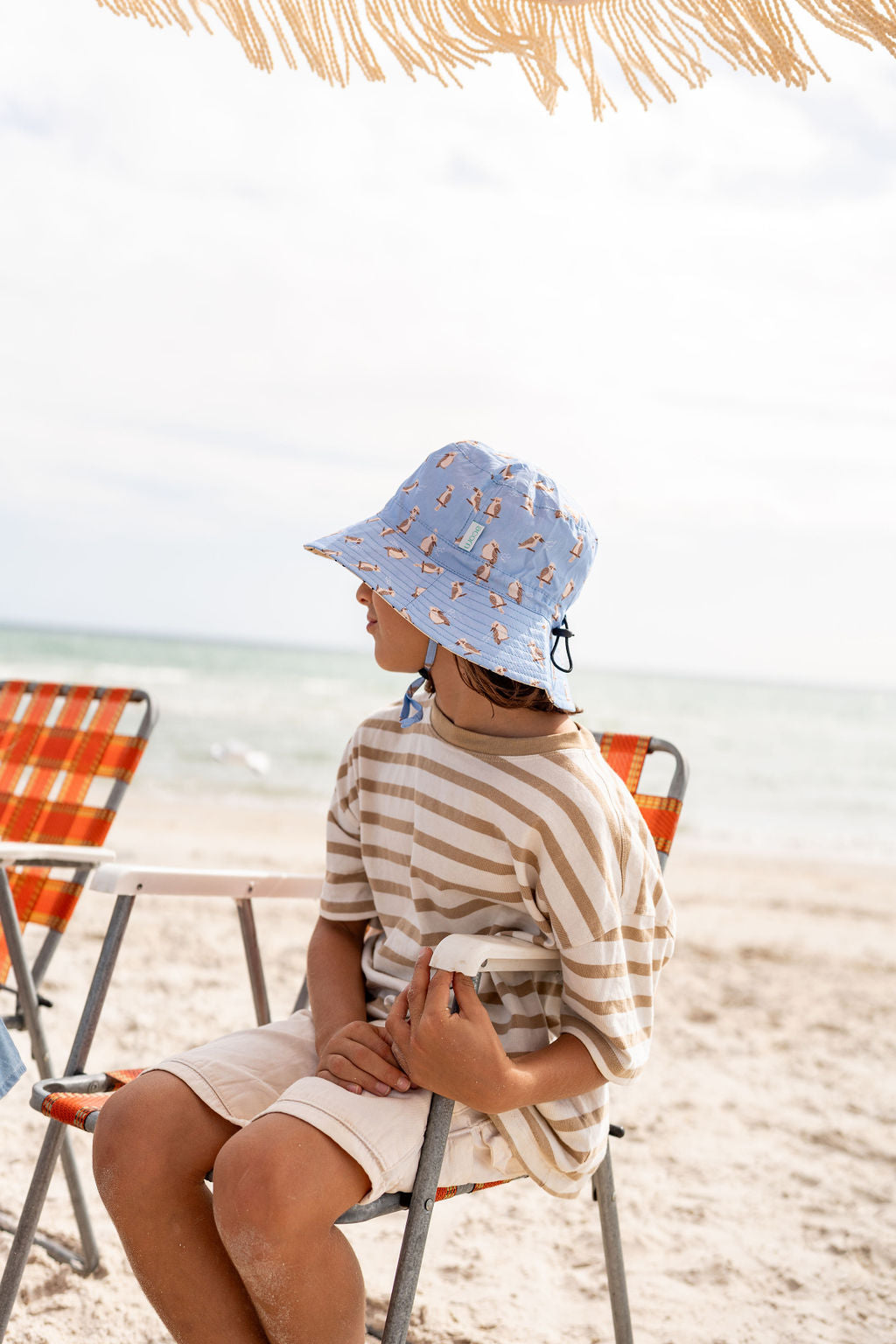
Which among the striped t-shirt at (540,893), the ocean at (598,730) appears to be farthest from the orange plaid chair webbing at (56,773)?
the ocean at (598,730)

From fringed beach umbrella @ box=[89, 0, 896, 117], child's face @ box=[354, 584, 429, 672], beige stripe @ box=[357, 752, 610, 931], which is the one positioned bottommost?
beige stripe @ box=[357, 752, 610, 931]

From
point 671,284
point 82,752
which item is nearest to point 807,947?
point 82,752

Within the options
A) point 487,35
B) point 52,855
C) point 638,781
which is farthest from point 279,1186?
point 487,35

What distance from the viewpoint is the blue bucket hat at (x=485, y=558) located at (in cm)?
145

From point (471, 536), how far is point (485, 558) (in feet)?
0.12

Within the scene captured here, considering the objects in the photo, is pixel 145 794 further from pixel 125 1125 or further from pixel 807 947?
pixel 125 1125

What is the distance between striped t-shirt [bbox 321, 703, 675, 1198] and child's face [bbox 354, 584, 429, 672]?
13cm

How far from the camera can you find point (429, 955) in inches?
56.7

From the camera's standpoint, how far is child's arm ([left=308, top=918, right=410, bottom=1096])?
1433 mm

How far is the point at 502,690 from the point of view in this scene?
155 centimetres

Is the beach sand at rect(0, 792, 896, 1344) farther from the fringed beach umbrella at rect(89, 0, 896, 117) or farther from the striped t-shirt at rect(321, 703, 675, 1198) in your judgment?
the fringed beach umbrella at rect(89, 0, 896, 117)

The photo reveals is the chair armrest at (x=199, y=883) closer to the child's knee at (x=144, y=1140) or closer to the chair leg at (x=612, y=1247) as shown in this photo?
the child's knee at (x=144, y=1140)

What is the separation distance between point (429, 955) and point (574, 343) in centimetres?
1732

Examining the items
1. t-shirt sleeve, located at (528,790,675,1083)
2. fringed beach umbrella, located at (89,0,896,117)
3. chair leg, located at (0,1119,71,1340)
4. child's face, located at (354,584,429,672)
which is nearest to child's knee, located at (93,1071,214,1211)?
chair leg, located at (0,1119,71,1340)
